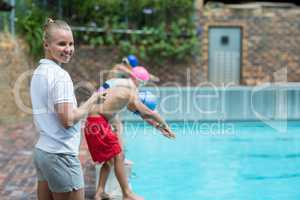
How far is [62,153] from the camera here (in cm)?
272

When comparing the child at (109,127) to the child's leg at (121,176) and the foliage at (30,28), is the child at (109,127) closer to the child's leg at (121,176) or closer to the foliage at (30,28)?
the child's leg at (121,176)

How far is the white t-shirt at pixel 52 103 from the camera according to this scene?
265cm

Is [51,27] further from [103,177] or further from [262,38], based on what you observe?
[262,38]

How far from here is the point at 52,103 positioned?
104 inches

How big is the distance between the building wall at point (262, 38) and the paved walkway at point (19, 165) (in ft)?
21.9

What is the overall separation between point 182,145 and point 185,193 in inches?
124

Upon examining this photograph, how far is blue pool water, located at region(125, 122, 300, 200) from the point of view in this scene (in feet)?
18.5

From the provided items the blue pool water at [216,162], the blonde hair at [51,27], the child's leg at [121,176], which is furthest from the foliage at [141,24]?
the blonde hair at [51,27]

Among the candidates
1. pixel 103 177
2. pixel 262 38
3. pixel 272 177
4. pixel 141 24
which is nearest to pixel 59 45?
pixel 103 177

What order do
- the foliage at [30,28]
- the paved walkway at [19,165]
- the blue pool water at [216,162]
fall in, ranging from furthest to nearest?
the foliage at [30,28], the blue pool water at [216,162], the paved walkway at [19,165]

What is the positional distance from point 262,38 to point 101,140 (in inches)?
408

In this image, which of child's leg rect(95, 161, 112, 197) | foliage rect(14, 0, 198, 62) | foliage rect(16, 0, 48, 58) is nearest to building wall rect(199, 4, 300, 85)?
foliage rect(14, 0, 198, 62)

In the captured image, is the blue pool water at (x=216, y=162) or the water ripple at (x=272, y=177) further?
the water ripple at (x=272, y=177)

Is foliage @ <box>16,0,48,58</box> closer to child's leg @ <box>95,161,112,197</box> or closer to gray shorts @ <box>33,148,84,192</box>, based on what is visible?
child's leg @ <box>95,161,112,197</box>
